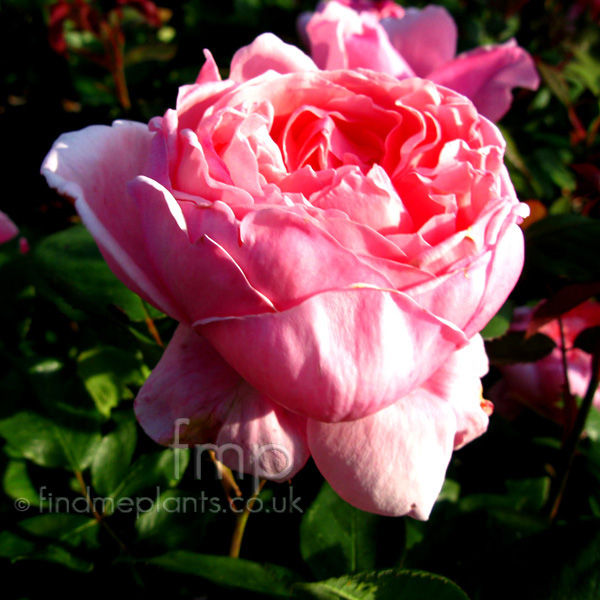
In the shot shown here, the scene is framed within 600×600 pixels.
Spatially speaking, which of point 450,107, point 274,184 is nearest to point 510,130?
point 450,107

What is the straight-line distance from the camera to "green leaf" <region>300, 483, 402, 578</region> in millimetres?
474

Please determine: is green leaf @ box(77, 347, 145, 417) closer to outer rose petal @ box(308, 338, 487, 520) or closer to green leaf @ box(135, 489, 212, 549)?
green leaf @ box(135, 489, 212, 549)

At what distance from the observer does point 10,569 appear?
0.50 meters

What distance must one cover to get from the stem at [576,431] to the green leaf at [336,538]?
0.64 ft

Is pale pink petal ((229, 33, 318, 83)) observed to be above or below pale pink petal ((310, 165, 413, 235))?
above

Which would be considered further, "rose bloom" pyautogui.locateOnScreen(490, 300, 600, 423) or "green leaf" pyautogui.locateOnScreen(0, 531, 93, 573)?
"rose bloom" pyautogui.locateOnScreen(490, 300, 600, 423)

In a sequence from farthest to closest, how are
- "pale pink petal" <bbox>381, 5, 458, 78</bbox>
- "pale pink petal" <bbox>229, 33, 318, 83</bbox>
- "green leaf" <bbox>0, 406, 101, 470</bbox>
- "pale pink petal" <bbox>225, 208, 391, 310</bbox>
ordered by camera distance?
1. "pale pink petal" <bbox>381, 5, 458, 78</bbox>
2. "green leaf" <bbox>0, 406, 101, 470</bbox>
3. "pale pink petal" <bbox>229, 33, 318, 83</bbox>
4. "pale pink petal" <bbox>225, 208, 391, 310</bbox>

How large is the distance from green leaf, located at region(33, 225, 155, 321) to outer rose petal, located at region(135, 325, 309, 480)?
11 cm

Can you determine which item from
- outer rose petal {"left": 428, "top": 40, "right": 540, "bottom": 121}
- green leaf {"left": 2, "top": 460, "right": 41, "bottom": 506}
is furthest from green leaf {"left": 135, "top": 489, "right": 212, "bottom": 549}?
outer rose petal {"left": 428, "top": 40, "right": 540, "bottom": 121}

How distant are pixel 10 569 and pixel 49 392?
160 millimetres

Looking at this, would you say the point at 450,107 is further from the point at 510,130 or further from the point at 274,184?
the point at 510,130

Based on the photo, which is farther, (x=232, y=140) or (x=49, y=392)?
(x=49, y=392)

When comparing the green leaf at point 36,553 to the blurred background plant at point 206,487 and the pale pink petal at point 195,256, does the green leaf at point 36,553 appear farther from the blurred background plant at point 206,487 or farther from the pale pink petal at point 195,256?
the pale pink petal at point 195,256

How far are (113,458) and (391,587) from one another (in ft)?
1.00
